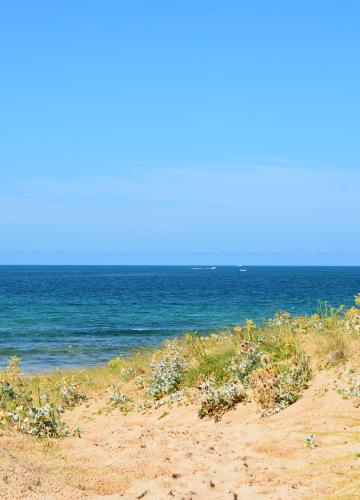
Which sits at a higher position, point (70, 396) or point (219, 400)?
point (219, 400)

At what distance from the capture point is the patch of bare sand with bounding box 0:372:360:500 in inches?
241

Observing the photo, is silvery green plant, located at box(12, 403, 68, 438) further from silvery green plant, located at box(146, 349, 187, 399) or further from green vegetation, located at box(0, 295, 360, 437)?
silvery green plant, located at box(146, 349, 187, 399)

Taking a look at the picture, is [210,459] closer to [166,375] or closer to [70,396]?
[166,375]

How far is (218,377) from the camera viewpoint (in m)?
11.0

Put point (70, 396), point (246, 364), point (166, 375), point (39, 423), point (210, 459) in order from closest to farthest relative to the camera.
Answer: point (210, 459) → point (39, 423) → point (246, 364) → point (166, 375) → point (70, 396)

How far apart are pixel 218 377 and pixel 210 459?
380cm

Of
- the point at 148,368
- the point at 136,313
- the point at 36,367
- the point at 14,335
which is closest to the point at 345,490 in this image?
the point at 148,368

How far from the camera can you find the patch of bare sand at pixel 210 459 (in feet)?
20.1

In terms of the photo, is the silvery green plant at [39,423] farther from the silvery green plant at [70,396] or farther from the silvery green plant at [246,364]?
the silvery green plant at [70,396]

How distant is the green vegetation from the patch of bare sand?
33 cm

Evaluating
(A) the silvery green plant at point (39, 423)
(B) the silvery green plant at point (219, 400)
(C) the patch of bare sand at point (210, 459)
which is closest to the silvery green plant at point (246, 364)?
(B) the silvery green plant at point (219, 400)

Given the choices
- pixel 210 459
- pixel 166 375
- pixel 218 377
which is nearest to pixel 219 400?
pixel 218 377

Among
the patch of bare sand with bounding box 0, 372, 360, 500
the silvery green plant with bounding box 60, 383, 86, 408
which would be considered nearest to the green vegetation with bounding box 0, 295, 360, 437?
the silvery green plant with bounding box 60, 383, 86, 408

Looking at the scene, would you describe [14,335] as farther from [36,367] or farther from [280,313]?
[280,313]
